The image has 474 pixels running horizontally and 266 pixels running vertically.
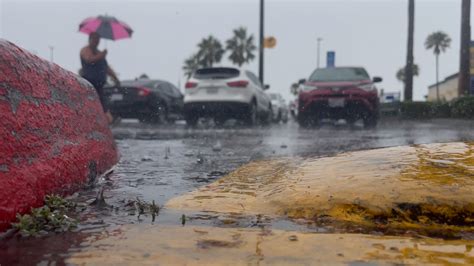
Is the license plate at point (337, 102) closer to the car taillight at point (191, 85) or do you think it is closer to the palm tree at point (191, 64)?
the car taillight at point (191, 85)

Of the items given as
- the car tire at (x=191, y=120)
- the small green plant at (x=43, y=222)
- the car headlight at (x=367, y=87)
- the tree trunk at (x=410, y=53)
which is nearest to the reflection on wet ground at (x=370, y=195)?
the small green plant at (x=43, y=222)

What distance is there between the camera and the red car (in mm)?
11680

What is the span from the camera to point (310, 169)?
12.1 feet

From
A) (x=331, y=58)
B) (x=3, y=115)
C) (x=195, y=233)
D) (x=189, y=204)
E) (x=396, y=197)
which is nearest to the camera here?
(x=195, y=233)

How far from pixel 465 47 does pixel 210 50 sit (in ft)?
200

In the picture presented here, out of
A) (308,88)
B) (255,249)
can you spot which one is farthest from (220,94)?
(255,249)

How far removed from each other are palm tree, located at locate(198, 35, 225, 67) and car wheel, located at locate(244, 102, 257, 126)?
64.5 m

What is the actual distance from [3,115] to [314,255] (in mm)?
1570

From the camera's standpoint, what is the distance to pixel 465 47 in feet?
63.9

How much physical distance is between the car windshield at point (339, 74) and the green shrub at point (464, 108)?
448 cm

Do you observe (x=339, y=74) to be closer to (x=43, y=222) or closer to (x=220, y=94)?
(x=220, y=94)

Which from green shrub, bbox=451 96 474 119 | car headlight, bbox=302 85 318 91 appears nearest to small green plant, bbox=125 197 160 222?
car headlight, bbox=302 85 318 91

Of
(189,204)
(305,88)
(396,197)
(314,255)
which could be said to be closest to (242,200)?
(189,204)

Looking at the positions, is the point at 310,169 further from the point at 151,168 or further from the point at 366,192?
the point at 151,168
